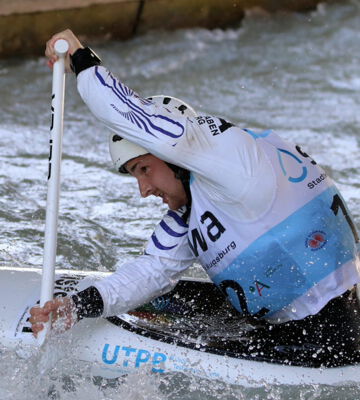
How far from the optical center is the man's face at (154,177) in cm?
264

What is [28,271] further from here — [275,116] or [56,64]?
[275,116]

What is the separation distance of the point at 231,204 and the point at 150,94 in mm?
4243

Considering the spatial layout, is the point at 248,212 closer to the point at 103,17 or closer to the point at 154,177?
the point at 154,177

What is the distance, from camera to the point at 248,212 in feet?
8.43

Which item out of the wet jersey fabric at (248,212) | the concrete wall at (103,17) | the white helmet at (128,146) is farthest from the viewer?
the concrete wall at (103,17)

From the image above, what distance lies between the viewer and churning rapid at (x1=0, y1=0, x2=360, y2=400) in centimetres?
271

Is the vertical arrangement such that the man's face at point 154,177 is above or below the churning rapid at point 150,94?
below

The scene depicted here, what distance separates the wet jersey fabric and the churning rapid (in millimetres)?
295

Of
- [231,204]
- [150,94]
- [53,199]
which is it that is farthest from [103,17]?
[231,204]

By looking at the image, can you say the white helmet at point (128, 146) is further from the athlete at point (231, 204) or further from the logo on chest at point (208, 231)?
the logo on chest at point (208, 231)

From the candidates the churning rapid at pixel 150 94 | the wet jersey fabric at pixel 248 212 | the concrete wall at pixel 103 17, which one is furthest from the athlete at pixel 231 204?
the concrete wall at pixel 103 17

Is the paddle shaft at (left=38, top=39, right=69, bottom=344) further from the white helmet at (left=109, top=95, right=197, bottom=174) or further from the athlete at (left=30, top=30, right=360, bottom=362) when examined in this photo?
the white helmet at (left=109, top=95, right=197, bottom=174)

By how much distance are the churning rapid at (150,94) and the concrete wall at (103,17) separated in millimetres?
126

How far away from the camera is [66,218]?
4.58 meters
